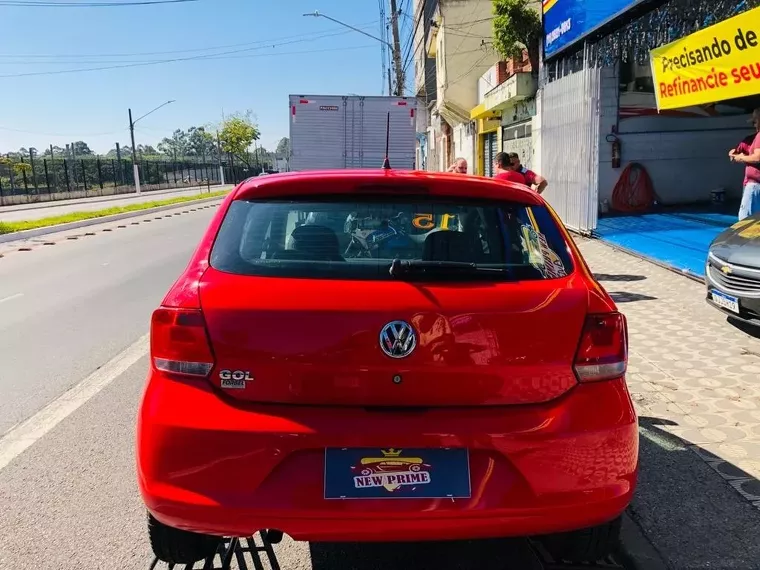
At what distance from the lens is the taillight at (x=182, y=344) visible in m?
2.23

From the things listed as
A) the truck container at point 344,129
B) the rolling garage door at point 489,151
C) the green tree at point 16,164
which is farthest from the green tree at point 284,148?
the green tree at point 16,164

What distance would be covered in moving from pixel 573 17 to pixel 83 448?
11.5 m

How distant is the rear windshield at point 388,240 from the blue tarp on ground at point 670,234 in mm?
6529

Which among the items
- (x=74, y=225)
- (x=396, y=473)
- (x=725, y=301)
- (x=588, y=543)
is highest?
(x=396, y=473)

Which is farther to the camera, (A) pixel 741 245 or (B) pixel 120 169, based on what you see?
(B) pixel 120 169

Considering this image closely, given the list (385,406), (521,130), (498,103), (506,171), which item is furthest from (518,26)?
(385,406)

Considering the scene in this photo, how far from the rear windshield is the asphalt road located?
4.14 feet

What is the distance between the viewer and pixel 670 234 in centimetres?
Answer: 1156

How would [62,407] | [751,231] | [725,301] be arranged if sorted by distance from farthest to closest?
[751,231]
[725,301]
[62,407]

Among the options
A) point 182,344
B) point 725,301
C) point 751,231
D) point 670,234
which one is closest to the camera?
point 182,344

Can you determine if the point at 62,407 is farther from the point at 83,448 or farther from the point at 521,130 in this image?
the point at 521,130

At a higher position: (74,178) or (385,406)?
(74,178)

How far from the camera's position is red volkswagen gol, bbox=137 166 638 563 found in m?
2.12

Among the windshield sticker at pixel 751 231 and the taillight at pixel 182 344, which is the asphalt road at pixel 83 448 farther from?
the windshield sticker at pixel 751 231
